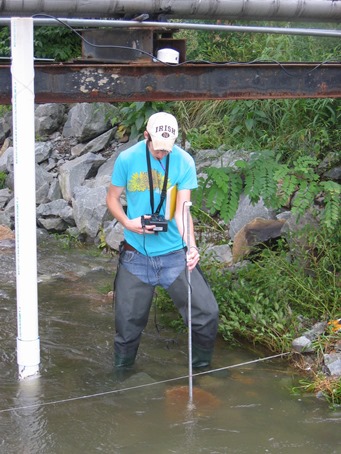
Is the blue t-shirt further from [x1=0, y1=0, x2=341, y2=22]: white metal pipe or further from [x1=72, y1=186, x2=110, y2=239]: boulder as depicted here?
[x1=72, y1=186, x2=110, y2=239]: boulder

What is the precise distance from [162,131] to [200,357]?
73.6 inches

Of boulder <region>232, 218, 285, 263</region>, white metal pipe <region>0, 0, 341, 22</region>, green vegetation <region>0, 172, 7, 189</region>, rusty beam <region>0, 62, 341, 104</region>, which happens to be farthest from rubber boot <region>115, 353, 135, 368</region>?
green vegetation <region>0, 172, 7, 189</region>

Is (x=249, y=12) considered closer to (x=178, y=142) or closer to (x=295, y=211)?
(x=295, y=211)

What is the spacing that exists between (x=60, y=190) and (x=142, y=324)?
251 inches

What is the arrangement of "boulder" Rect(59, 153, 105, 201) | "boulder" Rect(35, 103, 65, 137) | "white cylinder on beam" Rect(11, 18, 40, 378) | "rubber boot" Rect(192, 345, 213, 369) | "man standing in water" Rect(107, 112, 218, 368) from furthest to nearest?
"boulder" Rect(35, 103, 65, 137), "boulder" Rect(59, 153, 105, 201), "rubber boot" Rect(192, 345, 213, 369), "man standing in water" Rect(107, 112, 218, 368), "white cylinder on beam" Rect(11, 18, 40, 378)

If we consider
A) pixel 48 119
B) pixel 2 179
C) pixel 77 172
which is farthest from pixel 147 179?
pixel 48 119

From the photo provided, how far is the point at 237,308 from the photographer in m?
6.88

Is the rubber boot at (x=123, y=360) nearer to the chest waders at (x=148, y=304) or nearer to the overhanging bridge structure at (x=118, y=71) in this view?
the chest waders at (x=148, y=304)

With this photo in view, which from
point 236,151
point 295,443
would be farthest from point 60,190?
point 295,443

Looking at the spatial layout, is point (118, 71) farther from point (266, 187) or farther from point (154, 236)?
point (266, 187)

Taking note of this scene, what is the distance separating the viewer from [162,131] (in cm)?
531

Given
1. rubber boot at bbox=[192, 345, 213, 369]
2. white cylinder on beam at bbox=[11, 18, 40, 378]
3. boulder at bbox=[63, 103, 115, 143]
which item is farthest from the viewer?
boulder at bbox=[63, 103, 115, 143]

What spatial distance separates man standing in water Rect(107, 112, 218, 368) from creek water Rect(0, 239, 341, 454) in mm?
373

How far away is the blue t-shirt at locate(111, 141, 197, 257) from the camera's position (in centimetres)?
554
